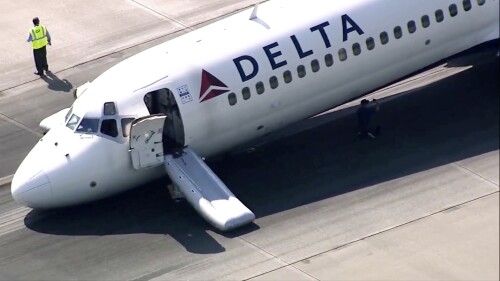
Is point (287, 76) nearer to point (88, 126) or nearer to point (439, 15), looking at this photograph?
point (439, 15)

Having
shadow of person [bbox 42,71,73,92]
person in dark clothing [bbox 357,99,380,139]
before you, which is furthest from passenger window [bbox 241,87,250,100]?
shadow of person [bbox 42,71,73,92]

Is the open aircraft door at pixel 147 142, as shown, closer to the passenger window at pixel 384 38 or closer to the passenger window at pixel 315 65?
the passenger window at pixel 315 65

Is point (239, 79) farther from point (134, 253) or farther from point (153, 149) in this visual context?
point (134, 253)

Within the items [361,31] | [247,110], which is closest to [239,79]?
[247,110]

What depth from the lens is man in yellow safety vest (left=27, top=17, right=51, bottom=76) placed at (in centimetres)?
4172

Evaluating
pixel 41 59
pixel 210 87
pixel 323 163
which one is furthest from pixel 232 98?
pixel 41 59

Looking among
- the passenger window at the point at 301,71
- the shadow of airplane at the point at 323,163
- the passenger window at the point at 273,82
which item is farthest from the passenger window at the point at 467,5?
the passenger window at the point at 273,82

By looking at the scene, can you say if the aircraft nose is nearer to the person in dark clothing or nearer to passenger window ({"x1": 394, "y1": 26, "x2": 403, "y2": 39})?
the person in dark clothing

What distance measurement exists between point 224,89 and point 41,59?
30.7 feet

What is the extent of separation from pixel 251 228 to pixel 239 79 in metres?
3.87

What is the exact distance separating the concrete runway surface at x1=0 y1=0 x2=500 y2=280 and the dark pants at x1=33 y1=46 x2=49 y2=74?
196 cm

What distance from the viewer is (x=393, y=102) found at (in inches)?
1512

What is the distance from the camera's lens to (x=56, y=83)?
4216 centimetres

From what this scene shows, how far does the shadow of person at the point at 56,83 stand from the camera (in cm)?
4181
